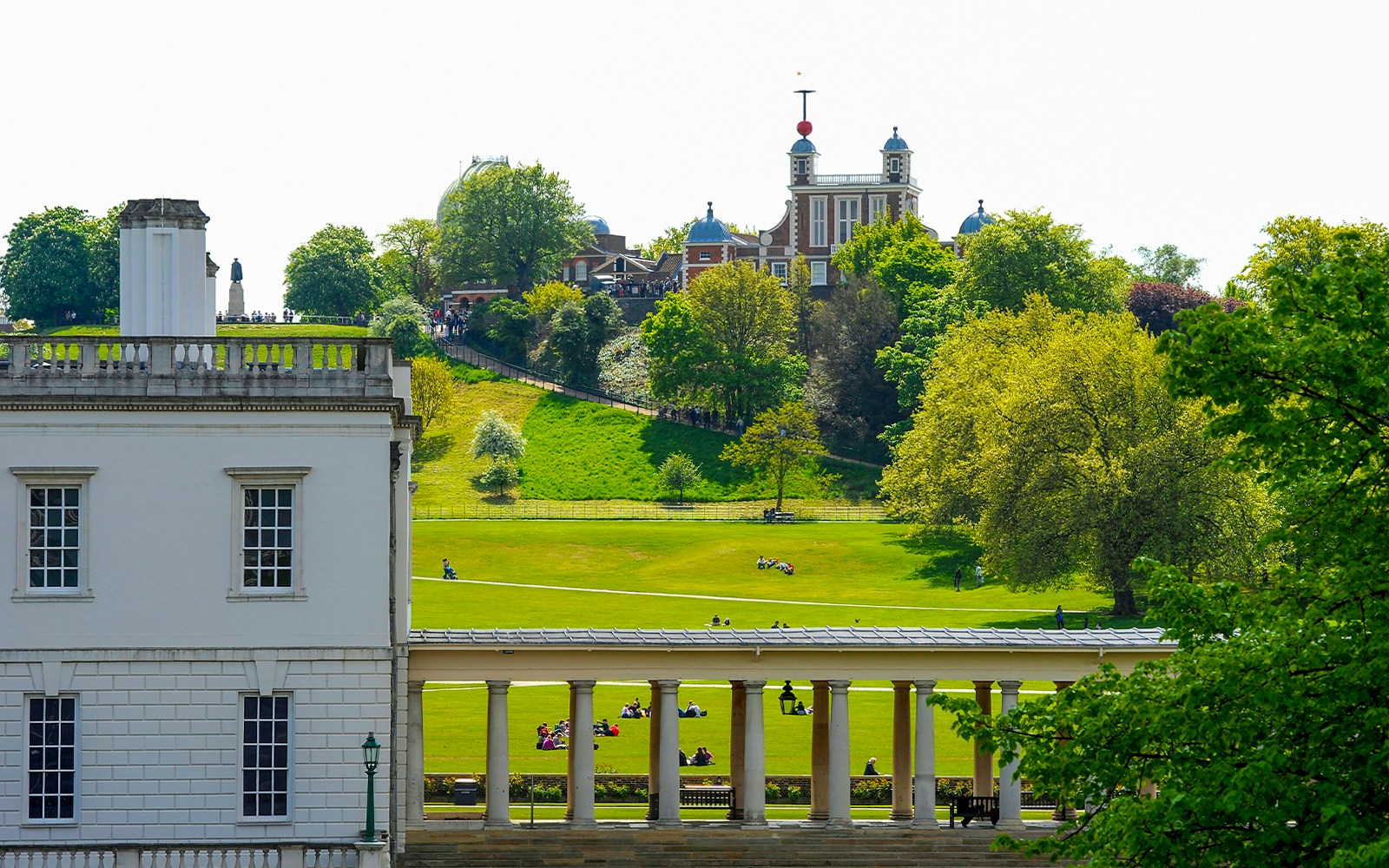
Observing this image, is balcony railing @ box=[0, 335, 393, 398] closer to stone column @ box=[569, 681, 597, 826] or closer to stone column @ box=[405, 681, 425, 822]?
stone column @ box=[405, 681, 425, 822]

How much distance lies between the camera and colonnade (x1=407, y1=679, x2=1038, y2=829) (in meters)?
50.5

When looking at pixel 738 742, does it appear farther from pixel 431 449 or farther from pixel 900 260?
pixel 900 260

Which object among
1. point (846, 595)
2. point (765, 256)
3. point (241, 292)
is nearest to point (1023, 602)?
point (846, 595)

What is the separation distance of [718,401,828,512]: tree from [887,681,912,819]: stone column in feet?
251

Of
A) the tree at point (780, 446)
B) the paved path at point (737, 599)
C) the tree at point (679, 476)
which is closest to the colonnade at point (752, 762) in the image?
the paved path at point (737, 599)

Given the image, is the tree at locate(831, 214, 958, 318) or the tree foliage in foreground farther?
the tree at locate(831, 214, 958, 318)

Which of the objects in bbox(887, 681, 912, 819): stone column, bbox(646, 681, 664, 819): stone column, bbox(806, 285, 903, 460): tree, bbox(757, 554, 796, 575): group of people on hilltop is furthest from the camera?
bbox(806, 285, 903, 460): tree

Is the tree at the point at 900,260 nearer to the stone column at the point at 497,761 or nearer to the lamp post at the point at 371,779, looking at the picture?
the stone column at the point at 497,761

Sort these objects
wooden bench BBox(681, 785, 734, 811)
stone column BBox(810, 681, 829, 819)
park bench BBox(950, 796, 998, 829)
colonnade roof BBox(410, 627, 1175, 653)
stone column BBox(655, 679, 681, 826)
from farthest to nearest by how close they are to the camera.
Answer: wooden bench BBox(681, 785, 734, 811)
stone column BBox(810, 681, 829, 819)
park bench BBox(950, 796, 998, 829)
stone column BBox(655, 679, 681, 826)
colonnade roof BBox(410, 627, 1175, 653)

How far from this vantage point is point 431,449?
5768 inches

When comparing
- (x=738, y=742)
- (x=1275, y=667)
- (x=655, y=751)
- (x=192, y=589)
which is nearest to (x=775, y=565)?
(x=738, y=742)

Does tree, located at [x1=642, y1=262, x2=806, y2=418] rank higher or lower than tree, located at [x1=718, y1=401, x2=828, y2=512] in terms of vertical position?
higher

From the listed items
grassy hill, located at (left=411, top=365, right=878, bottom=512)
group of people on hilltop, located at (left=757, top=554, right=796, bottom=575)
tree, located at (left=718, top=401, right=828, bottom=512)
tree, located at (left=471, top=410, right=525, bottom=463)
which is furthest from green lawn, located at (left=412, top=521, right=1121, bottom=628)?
tree, located at (left=471, top=410, right=525, bottom=463)

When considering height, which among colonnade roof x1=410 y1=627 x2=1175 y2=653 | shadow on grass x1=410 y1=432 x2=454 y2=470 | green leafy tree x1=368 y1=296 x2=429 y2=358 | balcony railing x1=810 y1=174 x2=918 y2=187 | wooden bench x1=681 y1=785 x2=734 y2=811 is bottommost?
wooden bench x1=681 y1=785 x2=734 y2=811
